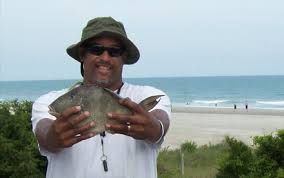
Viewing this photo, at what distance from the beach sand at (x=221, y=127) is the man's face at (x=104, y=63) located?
913 inches

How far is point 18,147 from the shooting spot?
322 inches

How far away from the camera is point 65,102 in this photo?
102 inches

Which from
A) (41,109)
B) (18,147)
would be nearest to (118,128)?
(41,109)

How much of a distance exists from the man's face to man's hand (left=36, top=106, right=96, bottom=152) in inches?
19.4

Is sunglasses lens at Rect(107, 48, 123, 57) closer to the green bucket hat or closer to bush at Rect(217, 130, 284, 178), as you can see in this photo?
the green bucket hat

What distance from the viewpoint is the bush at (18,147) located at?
→ 7340mm

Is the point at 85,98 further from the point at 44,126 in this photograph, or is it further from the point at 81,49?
the point at 81,49

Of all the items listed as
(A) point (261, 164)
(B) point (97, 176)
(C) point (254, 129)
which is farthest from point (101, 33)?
(C) point (254, 129)

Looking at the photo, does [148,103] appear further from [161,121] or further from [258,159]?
[258,159]

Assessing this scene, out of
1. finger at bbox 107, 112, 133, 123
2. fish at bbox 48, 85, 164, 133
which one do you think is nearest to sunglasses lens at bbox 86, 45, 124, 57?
fish at bbox 48, 85, 164, 133

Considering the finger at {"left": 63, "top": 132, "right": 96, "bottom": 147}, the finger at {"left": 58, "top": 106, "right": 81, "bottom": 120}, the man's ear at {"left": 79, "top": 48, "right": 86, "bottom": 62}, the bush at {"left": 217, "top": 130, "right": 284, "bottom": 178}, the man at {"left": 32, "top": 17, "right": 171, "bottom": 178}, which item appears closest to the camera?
the finger at {"left": 58, "top": 106, "right": 81, "bottom": 120}

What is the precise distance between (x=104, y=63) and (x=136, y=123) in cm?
60

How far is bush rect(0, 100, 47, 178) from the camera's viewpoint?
24.1ft

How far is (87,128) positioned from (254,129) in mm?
33887
